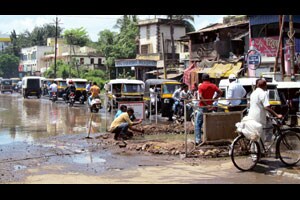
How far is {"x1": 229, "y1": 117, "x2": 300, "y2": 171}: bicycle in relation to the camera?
8.62 metres

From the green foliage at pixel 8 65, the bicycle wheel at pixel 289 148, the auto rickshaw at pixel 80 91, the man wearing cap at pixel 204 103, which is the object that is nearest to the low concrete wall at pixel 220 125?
the man wearing cap at pixel 204 103

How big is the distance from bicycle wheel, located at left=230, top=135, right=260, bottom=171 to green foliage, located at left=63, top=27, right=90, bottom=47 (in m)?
78.5

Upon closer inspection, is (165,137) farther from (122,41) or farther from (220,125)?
(122,41)

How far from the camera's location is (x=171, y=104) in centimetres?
2017

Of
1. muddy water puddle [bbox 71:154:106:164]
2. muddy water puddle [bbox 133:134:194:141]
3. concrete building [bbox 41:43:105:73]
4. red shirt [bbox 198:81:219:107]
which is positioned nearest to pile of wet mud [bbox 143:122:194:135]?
muddy water puddle [bbox 133:134:194:141]

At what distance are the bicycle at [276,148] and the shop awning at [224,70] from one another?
21.8m

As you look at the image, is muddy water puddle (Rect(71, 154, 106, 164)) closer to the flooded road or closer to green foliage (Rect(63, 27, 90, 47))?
the flooded road

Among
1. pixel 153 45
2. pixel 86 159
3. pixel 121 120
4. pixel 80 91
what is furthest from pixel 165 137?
pixel 153 45

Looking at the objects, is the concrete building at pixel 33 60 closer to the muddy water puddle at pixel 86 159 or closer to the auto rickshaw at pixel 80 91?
the auto rickshaw at pixel 80 91

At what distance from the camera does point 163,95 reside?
2156 centimetres

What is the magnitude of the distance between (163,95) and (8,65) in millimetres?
88589

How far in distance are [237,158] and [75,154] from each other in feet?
14.2
